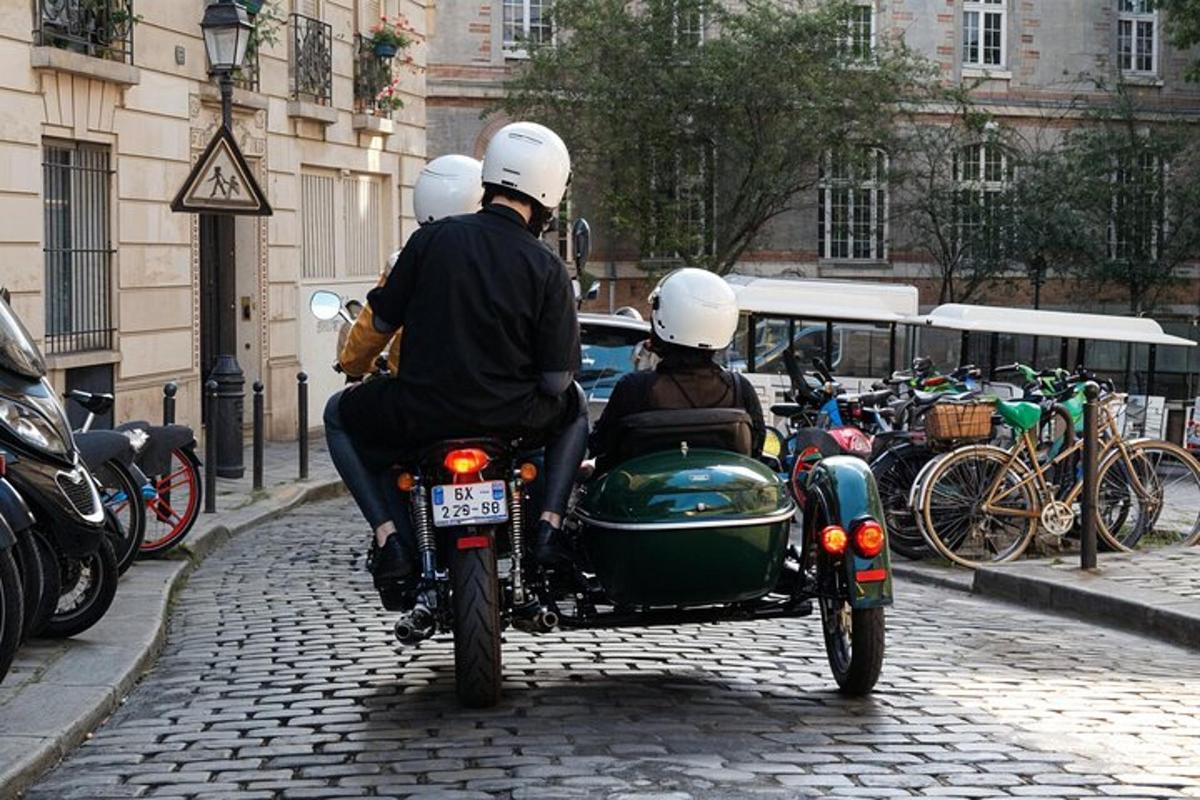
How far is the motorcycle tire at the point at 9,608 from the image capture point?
7.10 metres

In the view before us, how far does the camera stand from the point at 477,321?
744 centimetres

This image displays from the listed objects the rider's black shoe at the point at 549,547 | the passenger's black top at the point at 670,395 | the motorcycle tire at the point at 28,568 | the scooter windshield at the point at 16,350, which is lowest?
the motorcycle tire at the point at 28,568

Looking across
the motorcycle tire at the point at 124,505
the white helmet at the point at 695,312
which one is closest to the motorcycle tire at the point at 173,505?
the motorcycle tire at the point at 124,505

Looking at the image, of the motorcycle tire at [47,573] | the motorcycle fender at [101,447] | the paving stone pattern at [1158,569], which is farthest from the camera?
the paving stone pattern at [1158,569]

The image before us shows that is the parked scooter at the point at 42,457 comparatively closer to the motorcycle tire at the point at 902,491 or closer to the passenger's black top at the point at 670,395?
the passenger's black top at the point at 670,395

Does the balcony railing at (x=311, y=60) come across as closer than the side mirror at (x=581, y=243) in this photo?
No

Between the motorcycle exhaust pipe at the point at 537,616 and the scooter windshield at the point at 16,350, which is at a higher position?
the scooter windshield at the point at 16,350

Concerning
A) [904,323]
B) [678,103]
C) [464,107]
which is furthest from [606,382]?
[464,107]

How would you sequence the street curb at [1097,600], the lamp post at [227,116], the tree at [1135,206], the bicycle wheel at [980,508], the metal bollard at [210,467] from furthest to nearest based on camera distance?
the tree at [1135,206], the lamp post at [227,116], the metal bollard at [210,467], the bicycle wheel at [980,508], the street curb at [1097,600]

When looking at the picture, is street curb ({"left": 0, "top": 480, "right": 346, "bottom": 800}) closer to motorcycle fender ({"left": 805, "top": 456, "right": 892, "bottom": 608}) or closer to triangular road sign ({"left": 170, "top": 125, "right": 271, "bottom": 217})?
→ motorcycle fender ({"left": 805, "top": 456, "right": 892, "bottom": 608})

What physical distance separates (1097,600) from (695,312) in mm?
4020

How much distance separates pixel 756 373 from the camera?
61.0ft

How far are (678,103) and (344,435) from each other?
123 ft

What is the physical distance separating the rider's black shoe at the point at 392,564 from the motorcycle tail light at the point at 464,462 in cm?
48
